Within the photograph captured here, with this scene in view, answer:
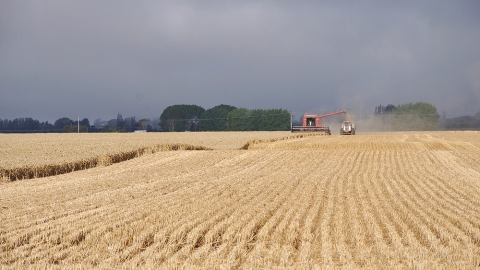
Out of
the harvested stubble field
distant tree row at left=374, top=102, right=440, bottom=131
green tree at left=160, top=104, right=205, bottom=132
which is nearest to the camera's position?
the harvested stubble field

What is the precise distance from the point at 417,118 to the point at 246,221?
103 m

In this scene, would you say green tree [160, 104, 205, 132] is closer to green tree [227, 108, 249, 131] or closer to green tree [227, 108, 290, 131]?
green tree [227, 108, 249, 131]

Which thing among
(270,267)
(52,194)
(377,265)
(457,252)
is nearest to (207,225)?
(270,267)

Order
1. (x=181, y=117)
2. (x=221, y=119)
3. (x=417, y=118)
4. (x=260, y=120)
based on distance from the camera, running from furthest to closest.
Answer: (x=181, y=117) < (x=221, y=119) < (x=260, y=120) < (x=417, y=118)

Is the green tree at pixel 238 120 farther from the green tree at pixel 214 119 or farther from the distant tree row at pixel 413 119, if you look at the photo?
the distant tree row at pixel 413 119

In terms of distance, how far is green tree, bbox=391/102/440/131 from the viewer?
104 metres

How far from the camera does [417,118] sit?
106188mm

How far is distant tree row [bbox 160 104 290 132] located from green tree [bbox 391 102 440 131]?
23337mm

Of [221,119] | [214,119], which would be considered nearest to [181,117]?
[214,119]

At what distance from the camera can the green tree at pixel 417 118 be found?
Answer: 10404 centimetres

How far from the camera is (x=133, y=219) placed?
31.4ft

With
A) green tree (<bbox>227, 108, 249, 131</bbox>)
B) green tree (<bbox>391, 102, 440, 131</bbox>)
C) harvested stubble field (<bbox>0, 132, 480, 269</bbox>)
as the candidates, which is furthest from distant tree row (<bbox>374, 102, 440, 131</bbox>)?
harvested stubble field (<bbox>0, 132, 480, 269</bbox>)

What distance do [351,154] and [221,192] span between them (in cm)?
1513

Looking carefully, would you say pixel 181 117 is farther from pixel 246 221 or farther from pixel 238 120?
pixel 246 221
